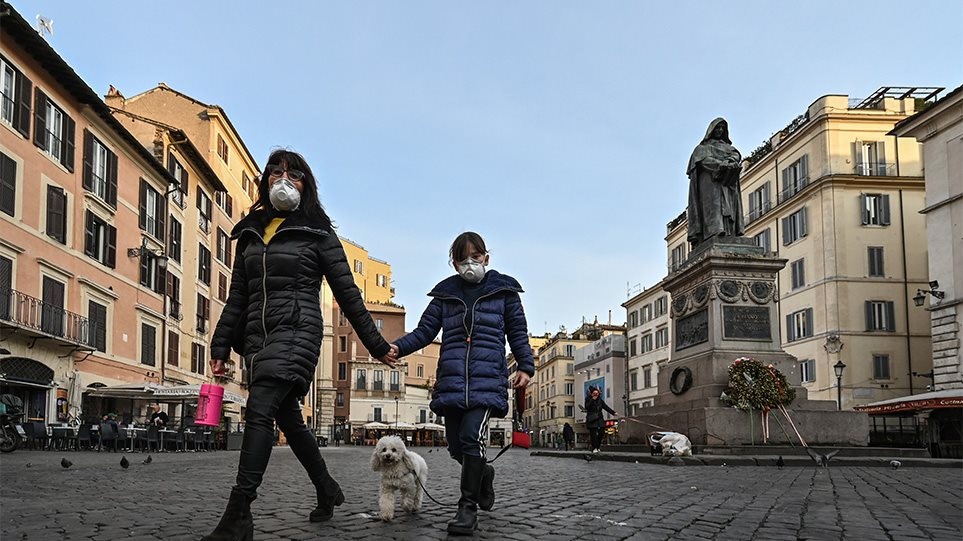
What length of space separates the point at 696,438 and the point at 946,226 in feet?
73.5

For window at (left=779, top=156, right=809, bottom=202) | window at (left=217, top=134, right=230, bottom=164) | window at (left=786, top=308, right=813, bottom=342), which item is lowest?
window at (left=786, top=308, right=813, bottom=342)

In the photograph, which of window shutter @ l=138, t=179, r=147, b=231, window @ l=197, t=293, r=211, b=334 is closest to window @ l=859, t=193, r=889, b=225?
window shutter @ l=138, t=179, r=147, b=231

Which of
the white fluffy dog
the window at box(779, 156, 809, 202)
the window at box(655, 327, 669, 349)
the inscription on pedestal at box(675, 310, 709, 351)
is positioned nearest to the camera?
the white fluffy dog

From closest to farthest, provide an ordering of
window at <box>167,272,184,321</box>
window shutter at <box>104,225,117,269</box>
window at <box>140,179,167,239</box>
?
window shutter at <box>104,225,117,269</box> → window at <box>140,179,167,239</box> → window at <box>167,272,184,321</box>

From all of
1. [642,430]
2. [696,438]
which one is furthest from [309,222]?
[642,430]

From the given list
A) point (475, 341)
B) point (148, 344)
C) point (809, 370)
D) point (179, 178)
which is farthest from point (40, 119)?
point (809, 370)

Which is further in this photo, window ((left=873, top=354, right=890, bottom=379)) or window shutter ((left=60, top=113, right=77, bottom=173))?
window ((left=873, top=354, right=890, bottom=379))

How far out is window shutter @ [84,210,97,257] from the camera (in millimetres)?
32344

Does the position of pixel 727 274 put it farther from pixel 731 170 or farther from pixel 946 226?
pixel 946 226

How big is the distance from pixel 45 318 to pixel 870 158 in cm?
3846

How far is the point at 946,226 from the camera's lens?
3422 cm

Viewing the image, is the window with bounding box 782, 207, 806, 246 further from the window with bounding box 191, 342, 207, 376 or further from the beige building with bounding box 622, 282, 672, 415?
the window with bounding box 191, 342, 207, 376

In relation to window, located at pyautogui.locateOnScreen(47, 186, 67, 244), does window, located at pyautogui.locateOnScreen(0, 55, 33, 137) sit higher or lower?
higher

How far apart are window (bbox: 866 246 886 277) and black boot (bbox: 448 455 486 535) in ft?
144
